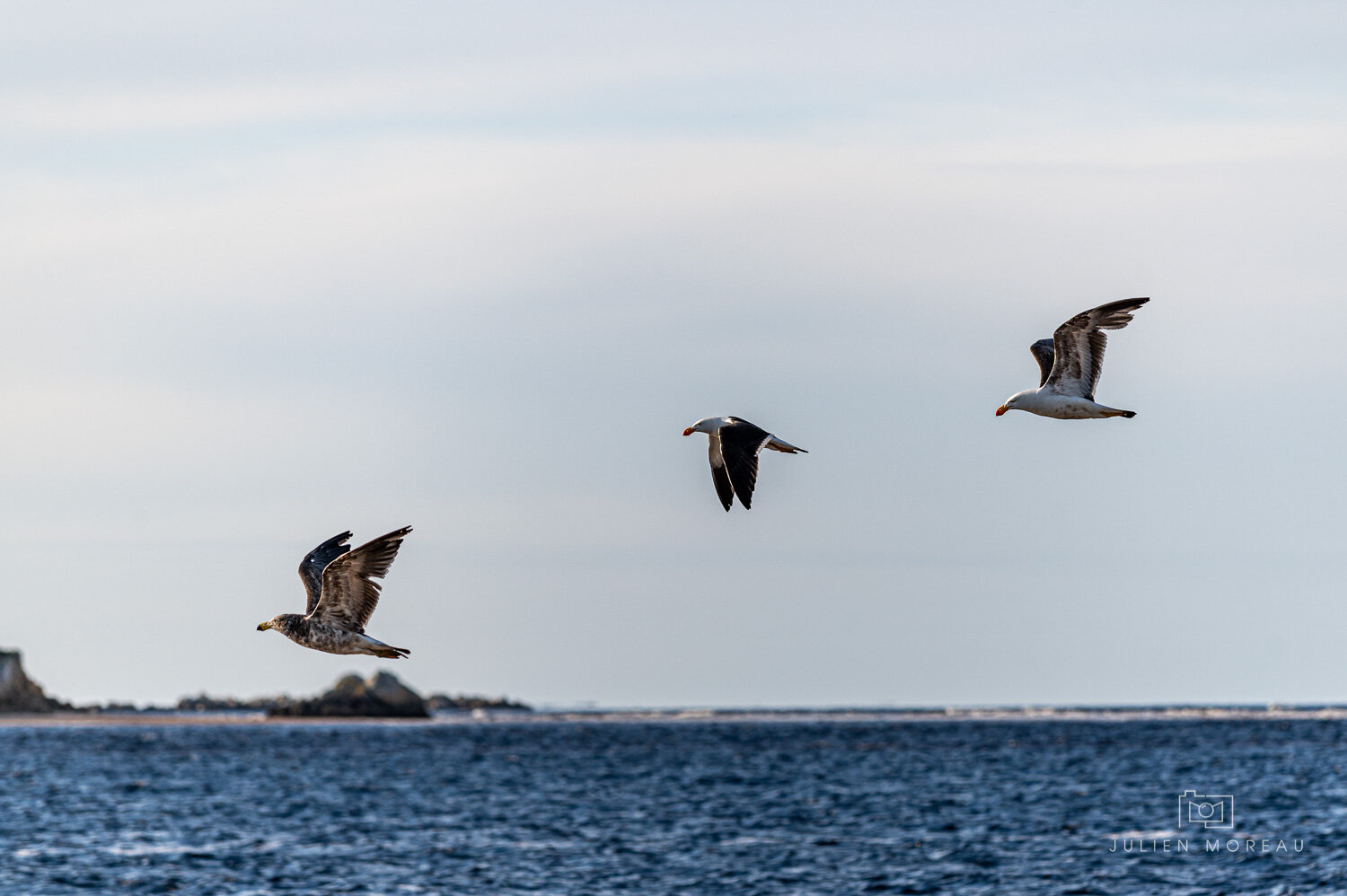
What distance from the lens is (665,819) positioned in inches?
2894

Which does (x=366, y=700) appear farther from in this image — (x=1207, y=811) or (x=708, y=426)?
(x=708, y=426)

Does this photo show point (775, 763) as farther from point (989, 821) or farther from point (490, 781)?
point (989, 821)

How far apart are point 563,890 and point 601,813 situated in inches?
1026

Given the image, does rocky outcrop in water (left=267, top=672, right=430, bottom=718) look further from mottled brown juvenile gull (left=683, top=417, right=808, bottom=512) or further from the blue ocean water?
mottled brown juvenile gull (left=683, top=417, right=808, bottom=512)

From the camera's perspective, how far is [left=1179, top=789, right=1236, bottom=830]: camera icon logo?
68.2 metres

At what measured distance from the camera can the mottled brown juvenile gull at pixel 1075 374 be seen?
59.3 ft

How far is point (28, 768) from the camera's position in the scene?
334 ft

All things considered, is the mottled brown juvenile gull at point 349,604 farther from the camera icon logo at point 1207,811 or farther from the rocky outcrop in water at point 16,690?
the rocky outcrop in water at point 16,690

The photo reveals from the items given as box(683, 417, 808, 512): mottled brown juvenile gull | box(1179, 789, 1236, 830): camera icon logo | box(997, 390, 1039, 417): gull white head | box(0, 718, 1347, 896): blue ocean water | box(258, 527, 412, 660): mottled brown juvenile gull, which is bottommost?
box(0, 718, 1347, 896): blue ocean water

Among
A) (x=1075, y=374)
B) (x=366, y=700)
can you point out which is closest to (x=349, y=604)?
(x=1075, y=374)

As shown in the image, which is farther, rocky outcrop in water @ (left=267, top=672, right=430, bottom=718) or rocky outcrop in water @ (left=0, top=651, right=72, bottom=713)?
rocky outcrop in water @ (left=267, top=672, right=430, bottom=718)

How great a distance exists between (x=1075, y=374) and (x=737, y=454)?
13.7ft

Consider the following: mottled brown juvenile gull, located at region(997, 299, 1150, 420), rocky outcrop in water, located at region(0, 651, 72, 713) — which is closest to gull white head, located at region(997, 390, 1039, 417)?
mottled brown juvenile gull, located at region(997, 299, 1150, 420)

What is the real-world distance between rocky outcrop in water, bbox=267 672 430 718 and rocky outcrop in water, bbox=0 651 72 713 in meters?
A: 29.4
